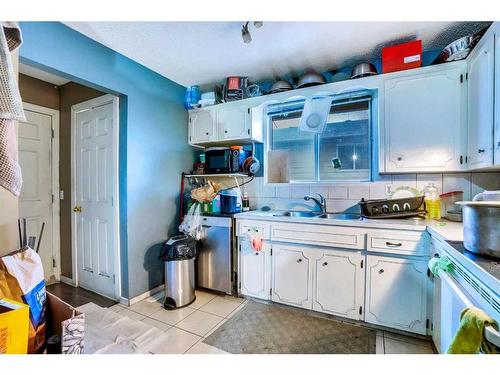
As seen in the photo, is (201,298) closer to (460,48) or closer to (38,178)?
(38,178)

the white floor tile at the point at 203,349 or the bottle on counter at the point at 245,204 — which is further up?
the bottle on counter at the point at 245,204

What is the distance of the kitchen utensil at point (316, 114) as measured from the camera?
2195mm

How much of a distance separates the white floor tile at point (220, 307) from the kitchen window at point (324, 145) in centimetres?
137

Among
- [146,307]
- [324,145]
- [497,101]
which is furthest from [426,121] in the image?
[146,307]

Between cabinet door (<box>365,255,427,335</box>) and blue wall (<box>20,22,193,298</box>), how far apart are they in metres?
2.12

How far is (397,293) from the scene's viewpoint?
1.65 metres

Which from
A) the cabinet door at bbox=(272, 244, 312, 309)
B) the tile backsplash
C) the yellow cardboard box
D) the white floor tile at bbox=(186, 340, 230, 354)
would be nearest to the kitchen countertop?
the cabinet door at bbox=(272, 244, 312, 309)

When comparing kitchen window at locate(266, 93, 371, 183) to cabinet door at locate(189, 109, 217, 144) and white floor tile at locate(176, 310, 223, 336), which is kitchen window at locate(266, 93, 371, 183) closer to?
cabinet door at locate(189, 109, 217, 144)

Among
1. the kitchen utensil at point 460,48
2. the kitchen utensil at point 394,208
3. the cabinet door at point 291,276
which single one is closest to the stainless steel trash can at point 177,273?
the cabinet door at point 291,276

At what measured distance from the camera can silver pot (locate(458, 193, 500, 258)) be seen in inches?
34.9

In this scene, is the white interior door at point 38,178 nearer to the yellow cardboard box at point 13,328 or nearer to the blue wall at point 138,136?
the blue wall at point 138,136

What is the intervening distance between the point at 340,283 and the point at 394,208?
77 cm
